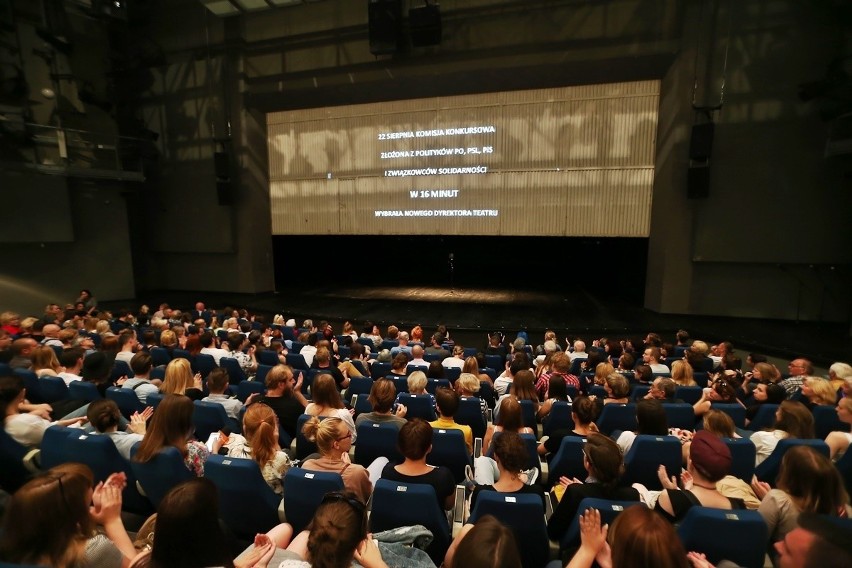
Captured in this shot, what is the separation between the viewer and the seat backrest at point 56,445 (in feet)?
8.97

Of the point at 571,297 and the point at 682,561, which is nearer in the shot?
the point at 682,561

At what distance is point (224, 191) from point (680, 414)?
14332 mm

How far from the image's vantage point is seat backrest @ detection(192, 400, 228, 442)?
357cm

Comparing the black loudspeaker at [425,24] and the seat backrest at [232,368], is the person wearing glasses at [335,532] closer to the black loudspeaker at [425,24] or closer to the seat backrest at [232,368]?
the seat backrest at [232,368]

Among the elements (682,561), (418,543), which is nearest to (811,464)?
(682,561)

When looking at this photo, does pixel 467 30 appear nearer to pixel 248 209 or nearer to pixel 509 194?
pixel 509 194

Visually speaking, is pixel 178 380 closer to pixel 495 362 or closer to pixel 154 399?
pixel 154 399

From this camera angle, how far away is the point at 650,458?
2.92 m

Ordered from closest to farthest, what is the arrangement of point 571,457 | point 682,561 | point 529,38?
point 682,561
point 571,457
point 529,38

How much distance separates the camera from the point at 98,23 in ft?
45.5

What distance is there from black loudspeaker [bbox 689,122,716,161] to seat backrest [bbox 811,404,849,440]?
7.93m

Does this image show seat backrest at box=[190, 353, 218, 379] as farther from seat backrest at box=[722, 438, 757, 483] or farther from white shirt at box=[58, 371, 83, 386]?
seat backrest at box=[722, 438, 757, 483]

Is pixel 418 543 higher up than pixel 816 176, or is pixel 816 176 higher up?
pixel 816 176

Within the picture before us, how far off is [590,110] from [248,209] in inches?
445
